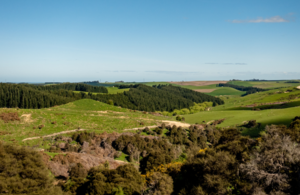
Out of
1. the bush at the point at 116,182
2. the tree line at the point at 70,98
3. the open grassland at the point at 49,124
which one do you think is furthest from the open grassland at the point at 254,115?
the tree line at the point at 70,98

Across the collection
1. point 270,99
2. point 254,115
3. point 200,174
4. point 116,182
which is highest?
point 270,99

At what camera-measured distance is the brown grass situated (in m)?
51.0

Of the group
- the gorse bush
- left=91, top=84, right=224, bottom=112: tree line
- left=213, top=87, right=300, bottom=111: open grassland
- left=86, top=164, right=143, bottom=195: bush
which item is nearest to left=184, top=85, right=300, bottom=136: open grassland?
left=213, top=87, right=300, bottom=111: open grassland

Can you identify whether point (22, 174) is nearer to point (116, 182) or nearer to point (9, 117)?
point (116, 182)

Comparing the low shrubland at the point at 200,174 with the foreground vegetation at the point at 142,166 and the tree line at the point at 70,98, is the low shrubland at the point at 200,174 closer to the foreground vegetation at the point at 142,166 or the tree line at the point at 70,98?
the foreground vegetation at the point at 142,166

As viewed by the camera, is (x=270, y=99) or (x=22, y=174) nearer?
(x=22, y=174)

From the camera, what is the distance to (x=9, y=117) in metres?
51.8

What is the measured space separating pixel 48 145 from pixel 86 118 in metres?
19.7

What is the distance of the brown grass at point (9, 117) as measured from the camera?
51.0 m

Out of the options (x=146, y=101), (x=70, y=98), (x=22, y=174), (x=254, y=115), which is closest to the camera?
(x=22, y=174)

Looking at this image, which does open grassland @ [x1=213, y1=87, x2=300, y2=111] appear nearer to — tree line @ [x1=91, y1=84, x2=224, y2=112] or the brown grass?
tree line @ [x1=91, y1=84, x2=224, y2=112]

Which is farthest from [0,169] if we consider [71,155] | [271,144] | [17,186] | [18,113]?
[18,113]

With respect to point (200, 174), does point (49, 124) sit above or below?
below

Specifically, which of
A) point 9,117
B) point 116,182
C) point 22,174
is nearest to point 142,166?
point 116,182
